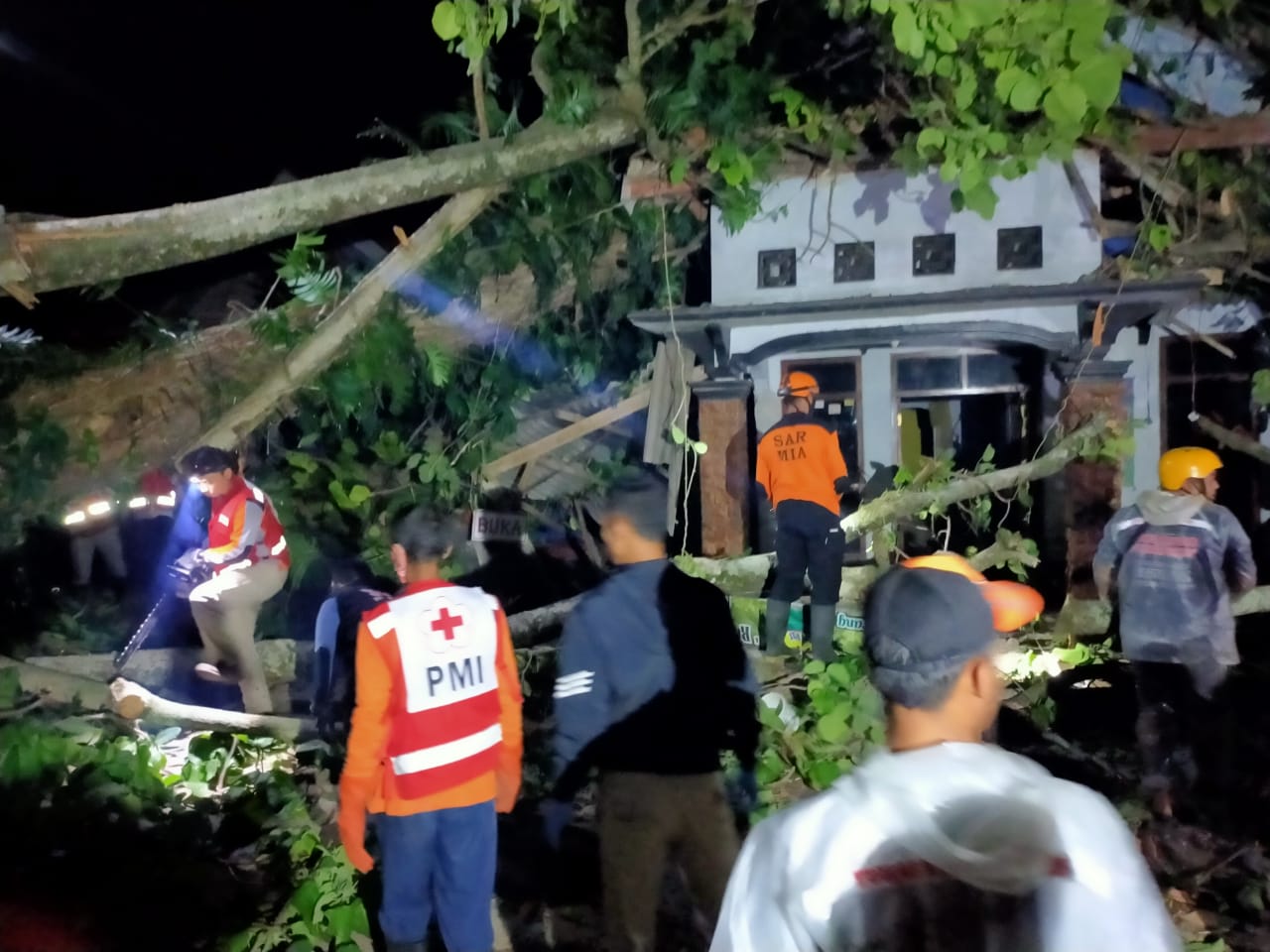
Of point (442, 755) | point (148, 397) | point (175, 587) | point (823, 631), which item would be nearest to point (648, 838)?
point (442, 755)

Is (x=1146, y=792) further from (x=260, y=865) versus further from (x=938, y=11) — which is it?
(x=260, y=865)

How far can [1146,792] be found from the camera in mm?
4758

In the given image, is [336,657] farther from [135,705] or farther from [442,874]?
[442,874]

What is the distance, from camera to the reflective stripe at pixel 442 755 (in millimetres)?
2941

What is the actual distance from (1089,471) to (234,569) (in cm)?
600

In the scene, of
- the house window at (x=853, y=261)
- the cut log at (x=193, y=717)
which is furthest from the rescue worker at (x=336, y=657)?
the house window at (x=853, y=261)

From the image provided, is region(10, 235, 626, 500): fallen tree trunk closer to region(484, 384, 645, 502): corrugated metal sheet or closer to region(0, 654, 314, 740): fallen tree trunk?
region(0, 654, 314, 740): fallen tree trunk

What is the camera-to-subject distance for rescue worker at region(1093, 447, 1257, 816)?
455 centimetres

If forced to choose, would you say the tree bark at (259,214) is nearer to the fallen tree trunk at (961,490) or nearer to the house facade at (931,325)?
the house facade at (931,325)

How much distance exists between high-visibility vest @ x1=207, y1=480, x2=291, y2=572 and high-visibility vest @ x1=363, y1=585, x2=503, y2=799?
2347mm

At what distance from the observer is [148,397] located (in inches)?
203

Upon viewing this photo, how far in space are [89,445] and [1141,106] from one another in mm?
7632

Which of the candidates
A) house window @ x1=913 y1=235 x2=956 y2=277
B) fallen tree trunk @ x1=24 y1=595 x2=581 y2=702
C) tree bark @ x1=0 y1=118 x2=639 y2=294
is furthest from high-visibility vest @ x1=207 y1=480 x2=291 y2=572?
house window @ x1=913 y1=235 x2=956 y2=277

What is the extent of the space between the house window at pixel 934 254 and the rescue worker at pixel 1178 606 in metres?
2.81
